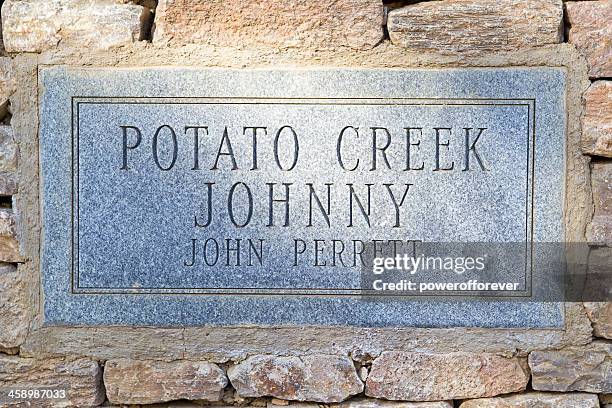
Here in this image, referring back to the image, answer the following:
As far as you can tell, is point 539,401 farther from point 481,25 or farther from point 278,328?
point 481,25

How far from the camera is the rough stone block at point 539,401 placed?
2031mm

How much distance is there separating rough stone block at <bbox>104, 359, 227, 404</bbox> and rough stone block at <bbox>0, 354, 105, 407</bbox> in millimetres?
53

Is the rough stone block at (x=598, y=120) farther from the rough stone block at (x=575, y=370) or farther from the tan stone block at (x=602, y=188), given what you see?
the rough stone block at (x=575, y=370)

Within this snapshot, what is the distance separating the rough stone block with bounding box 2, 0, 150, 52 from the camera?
204 cm

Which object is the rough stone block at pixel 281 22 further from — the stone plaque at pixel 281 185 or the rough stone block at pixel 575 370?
the rough stone block at pixel 575 370

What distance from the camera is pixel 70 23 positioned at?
2045mm

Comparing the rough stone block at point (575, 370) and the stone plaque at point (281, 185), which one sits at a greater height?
the stone plaque at point (281, 185)

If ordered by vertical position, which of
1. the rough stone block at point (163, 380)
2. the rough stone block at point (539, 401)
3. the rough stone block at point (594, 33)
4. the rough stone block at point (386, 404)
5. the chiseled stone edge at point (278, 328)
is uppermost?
the rough stone block at point (594, 33)

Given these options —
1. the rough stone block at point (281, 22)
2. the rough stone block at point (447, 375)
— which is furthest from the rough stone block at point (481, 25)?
the rough stone block at point (447, 375)

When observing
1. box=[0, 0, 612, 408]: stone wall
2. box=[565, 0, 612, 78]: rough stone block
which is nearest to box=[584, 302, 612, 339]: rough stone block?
box=[0, 0, 612, 408]: stone wall

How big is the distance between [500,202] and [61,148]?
1398 mm

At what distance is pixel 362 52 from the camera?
2.04m

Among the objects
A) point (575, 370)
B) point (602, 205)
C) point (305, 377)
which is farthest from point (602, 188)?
point (305, 377)

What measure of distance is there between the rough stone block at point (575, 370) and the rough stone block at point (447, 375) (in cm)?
6
